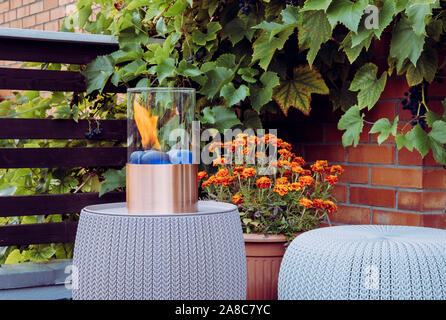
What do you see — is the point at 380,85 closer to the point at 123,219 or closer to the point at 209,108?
the point at 209,108

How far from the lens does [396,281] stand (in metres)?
1.33

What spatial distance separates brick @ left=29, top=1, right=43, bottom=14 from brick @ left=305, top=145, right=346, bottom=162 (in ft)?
8.95

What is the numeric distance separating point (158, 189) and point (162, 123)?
0.79 feet

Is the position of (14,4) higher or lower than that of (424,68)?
higher

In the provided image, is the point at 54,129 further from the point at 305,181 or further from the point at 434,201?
the point at 434,201

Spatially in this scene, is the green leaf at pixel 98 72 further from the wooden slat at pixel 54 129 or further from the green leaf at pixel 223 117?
the green leaf at pixel 223 117

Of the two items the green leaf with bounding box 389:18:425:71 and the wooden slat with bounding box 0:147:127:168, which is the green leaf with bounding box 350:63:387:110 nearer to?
the green leaf with bounding box 389:18:425:71

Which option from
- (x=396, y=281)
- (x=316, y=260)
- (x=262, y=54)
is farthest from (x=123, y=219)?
(x=262, y=54)

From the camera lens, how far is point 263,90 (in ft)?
7.57

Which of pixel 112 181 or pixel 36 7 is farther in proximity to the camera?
pixel 36 7

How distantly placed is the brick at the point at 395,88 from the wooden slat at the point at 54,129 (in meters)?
1.08

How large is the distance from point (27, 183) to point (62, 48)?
2.11 feet

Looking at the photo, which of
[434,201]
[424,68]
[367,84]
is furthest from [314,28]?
[434,201]

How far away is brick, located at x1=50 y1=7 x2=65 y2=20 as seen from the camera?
415 cm
